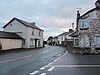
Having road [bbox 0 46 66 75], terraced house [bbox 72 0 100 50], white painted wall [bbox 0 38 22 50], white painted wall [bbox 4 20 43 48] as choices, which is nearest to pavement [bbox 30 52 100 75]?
road [bbox 0 46 66 75]

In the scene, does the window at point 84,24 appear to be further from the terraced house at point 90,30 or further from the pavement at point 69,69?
the pavement at point 69,69

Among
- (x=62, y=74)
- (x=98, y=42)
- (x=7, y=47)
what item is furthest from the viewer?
(x=7, y=47)

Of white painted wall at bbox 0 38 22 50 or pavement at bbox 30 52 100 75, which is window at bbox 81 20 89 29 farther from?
pavement at bbox 30 52 100 75

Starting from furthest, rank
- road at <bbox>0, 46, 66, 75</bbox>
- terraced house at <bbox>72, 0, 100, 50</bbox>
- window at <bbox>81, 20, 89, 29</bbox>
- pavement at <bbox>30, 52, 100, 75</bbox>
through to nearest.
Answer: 1. window at <bbox>81, 20, 89, 29</bbox>
2. terraced house at <bbox>72, 0, 100, 50</bbox>
3. road at <bbox>0, 46, 66, 75</bbox>
4. pavement at <bbox>30, 52, 100, 75</bbox>

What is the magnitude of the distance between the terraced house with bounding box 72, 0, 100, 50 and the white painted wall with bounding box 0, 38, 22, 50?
15.6m

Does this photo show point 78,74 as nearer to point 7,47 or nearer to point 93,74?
point 93,74

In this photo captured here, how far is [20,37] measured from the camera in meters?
47.5

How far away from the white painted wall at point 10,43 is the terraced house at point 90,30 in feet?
51.3

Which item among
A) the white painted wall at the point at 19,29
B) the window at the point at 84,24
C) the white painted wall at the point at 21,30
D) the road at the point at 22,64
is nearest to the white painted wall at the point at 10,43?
the white painted wall at the point at 21,30

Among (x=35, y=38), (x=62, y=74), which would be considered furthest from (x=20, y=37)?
(x=62, y=74)

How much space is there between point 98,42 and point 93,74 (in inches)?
812

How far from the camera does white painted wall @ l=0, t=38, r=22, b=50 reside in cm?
3742

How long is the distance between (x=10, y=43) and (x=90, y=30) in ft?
60.9

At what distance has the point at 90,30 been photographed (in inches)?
1213
